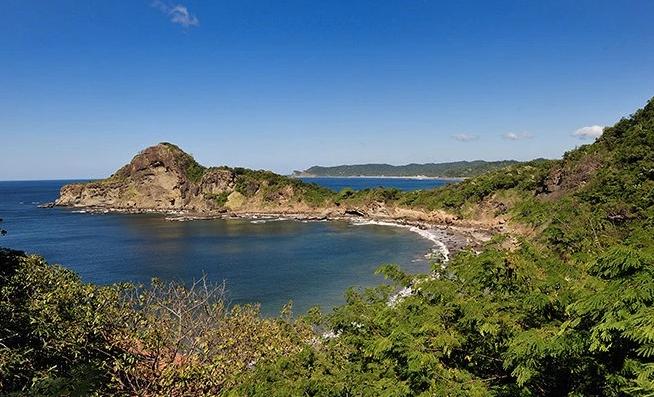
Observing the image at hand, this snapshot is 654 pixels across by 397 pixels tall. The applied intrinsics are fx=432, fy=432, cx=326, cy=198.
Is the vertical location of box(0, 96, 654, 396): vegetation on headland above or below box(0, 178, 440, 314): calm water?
above

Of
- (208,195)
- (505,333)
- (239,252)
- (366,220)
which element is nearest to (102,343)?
(505,333)

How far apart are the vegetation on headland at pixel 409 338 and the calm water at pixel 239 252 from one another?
888 inches

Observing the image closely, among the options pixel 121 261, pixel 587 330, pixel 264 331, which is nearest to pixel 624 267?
pixel 587 330

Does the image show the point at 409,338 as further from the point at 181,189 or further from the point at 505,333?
the point at 181,189

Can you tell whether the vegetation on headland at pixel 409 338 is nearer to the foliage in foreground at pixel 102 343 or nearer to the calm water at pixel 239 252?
the foliage in foreground at pixel 102 343

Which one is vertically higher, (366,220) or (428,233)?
(366,220)

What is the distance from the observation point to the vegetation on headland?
747 centimetres

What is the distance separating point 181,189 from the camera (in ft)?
436

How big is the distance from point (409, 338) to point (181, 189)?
13125cm

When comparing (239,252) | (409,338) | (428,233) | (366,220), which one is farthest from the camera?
(366,220)

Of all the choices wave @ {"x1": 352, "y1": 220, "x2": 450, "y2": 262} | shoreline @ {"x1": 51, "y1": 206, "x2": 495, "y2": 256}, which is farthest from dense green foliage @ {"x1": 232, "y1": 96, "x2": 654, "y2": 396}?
shoreline @ {"x1": 51, "y1": 206, "x2": 495, "y2": 256}

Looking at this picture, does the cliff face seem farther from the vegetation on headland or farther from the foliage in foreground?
the vegetation on headland

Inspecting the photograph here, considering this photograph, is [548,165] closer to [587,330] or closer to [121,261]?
[121,261]

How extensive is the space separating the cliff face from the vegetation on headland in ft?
333
